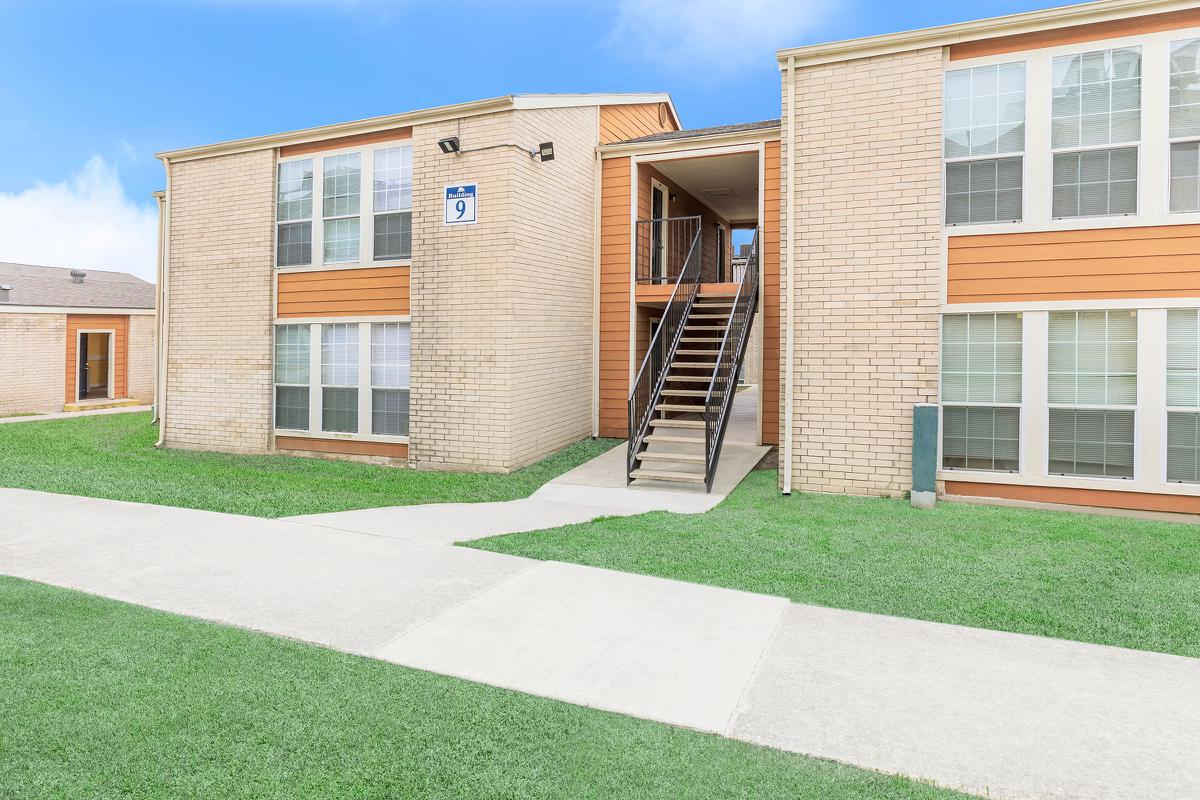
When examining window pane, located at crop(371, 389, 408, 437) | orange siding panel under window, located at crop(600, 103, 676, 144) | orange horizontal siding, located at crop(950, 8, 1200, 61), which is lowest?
window pane, located at crop(371, 389, 408, 437)

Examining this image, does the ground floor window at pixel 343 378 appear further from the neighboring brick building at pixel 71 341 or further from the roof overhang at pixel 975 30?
the neighboring brick building at pixel 71 341

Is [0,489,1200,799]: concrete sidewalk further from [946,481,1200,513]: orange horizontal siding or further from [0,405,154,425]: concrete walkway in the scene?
[0,405,154,425]: concrete walkway

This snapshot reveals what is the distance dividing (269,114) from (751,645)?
95.8m

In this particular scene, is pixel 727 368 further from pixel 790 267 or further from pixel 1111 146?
pixel 1111 146

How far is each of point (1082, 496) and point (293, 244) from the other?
1137 centimetres

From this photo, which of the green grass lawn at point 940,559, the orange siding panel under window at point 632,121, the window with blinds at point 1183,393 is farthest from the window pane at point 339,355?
the window with blinds at point 1183,393

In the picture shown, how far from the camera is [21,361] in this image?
19.2 m

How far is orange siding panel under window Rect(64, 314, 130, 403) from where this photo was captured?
805 inches

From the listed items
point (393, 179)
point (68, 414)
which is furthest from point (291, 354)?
point (68, 414)

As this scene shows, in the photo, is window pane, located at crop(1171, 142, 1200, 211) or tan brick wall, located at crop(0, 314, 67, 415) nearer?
window pane, located at crop(1171, 142, 1200, 211)

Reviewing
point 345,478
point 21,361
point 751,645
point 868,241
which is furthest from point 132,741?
point 21,361

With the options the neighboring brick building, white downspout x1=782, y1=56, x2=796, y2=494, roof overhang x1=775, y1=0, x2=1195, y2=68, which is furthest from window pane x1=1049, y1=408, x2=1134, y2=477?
the neighboring brick building

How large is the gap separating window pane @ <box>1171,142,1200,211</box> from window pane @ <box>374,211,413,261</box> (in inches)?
363

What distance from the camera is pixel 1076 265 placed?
768 centimetres
